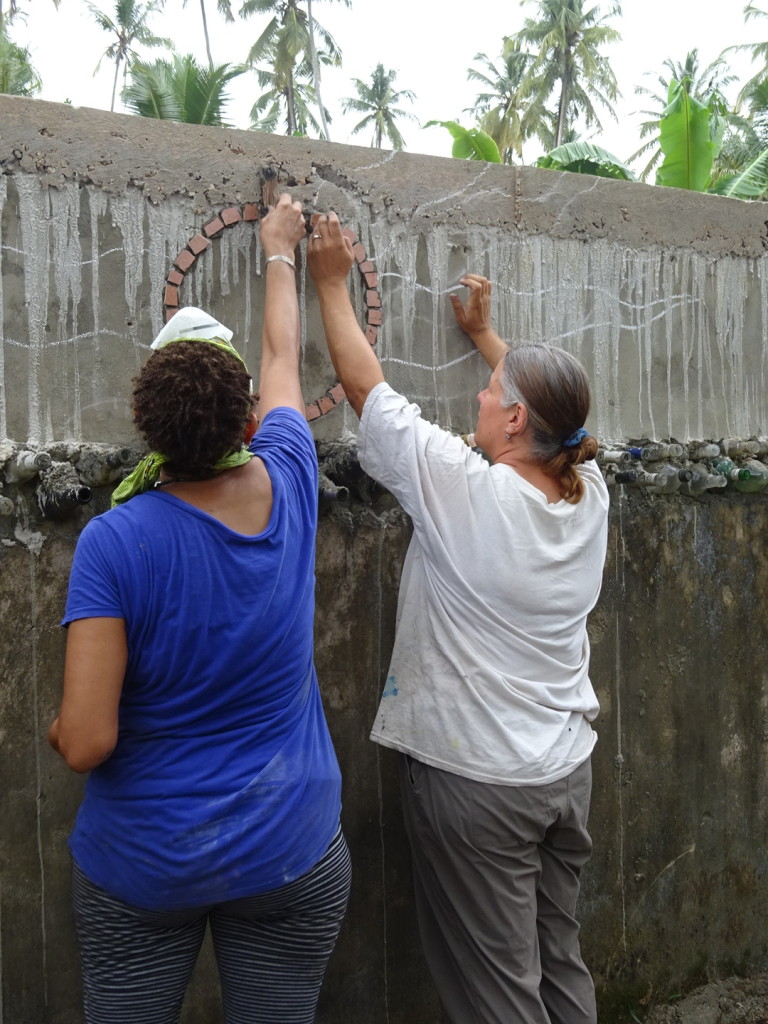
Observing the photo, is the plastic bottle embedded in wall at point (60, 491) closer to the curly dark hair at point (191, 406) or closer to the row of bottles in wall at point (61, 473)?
the row of bottles in wall at point (61, 473)

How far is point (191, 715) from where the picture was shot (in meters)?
1.84

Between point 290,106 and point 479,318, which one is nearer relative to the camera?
point 479,318

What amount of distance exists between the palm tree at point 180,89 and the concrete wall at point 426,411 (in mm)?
1402

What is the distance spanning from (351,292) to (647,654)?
1.79 metres

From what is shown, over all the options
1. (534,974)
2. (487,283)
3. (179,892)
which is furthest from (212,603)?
(487,283)

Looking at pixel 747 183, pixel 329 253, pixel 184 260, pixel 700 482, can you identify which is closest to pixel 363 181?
pixel 329 253

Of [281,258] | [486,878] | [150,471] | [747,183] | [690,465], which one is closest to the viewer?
[150,471]

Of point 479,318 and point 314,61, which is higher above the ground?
point 314,61

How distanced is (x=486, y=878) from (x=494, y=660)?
56 centimetres

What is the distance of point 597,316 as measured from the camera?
3.51 m

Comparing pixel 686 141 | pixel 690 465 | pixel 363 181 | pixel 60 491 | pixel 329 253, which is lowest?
pixel 60 491

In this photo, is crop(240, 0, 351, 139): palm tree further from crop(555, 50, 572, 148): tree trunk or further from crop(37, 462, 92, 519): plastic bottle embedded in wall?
crop(37, 462, 92, 519): plastic bottle embedded in wall

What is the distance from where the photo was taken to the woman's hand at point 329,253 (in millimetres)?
2779

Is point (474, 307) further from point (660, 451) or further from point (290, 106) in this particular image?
point (290, 106)
